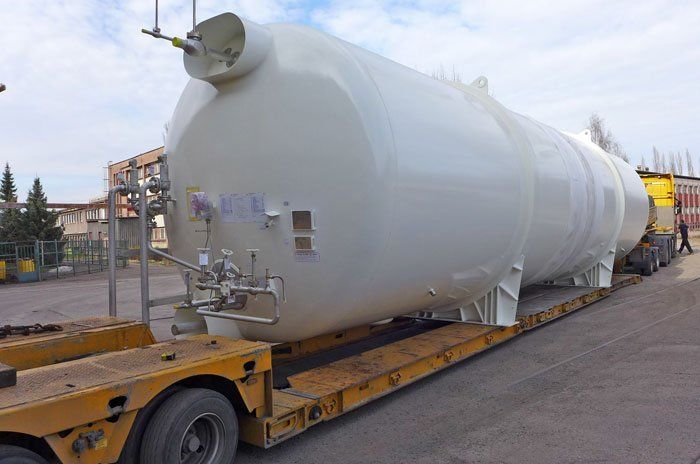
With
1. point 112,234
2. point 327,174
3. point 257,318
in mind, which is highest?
point 327,174

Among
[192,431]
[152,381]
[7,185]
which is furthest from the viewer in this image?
[7,185]

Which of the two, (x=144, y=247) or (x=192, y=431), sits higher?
(x=144, y=247)

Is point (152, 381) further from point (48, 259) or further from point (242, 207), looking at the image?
point (48, 259)

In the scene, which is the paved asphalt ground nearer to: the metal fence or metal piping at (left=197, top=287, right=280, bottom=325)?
metal piping at (left=197, top=287, right=280, bottom=325)

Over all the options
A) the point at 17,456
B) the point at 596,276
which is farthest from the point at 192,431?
the point at 596,276

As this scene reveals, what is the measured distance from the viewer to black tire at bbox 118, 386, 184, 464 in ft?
9.82

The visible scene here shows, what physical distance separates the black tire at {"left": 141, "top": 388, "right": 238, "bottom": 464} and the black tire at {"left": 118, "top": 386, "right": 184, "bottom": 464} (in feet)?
0.14

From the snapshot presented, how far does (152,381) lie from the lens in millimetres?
2928

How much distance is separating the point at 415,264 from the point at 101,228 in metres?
49.8

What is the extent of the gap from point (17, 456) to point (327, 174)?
100 inches

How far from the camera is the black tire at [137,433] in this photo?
299 centimetres

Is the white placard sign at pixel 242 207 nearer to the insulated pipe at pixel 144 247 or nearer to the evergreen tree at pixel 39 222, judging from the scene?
the insulated pipe at pixel 144 247

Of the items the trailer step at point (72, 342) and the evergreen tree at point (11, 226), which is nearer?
the trailer step at point (72, 342)

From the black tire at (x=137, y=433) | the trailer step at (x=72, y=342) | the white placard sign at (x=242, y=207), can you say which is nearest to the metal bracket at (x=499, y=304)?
the white placard sign at (x=242, y=207)
